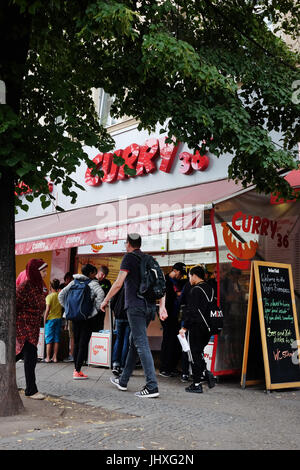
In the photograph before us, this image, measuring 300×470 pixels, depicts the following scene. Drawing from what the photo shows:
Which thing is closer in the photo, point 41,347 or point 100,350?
point 100,350

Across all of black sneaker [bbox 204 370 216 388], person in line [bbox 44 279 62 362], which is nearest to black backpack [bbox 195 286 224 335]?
black sneaker [bbox 204 370 216 388]

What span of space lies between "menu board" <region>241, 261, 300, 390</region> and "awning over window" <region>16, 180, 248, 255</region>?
4.20 feet

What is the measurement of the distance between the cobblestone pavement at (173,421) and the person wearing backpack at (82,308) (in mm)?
423

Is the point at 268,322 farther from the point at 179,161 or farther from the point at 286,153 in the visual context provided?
the point at 179,161

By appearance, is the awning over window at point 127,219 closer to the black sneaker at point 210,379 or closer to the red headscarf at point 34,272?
the black sneaker at point 210,379

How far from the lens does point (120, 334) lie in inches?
340

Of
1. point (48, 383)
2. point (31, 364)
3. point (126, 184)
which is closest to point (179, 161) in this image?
point (126, 184)

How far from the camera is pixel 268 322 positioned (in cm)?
782

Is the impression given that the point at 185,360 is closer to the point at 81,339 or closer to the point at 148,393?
the point at 81,339

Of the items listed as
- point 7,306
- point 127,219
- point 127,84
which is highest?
point 127,84

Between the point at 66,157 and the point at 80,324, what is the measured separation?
3.46 metres

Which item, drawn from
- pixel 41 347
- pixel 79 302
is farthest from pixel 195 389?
pixel 41 347

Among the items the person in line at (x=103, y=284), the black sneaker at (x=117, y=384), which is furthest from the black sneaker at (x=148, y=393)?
the person in line at (x=103, y=284)

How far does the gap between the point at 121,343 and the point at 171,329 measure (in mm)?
872
